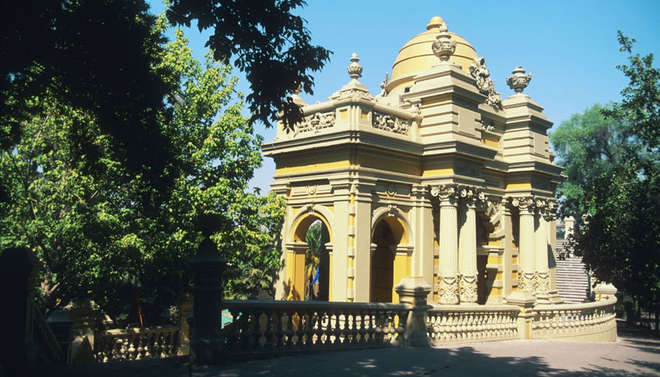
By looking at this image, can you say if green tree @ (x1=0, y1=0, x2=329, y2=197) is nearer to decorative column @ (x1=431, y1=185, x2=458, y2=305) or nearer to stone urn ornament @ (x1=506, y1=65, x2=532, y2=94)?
decorative column @ (x1=431, y1=185, x2=458, y2=305)

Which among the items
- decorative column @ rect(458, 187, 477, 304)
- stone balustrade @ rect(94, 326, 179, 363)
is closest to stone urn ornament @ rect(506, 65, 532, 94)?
decorative column @ rect(458, 187, 477, 304)

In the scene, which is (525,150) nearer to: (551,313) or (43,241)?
(551,313)

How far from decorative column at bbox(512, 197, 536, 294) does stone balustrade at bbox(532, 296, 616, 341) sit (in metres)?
2.33

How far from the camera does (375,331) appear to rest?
1152 cm

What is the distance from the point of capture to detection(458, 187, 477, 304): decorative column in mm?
17672

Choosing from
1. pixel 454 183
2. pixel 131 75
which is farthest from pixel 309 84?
pixel 454 183

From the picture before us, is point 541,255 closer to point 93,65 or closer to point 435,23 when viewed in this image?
point 435,23

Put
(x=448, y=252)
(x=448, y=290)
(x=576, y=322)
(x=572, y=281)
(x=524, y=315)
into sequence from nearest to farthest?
1. (x=524, y=315)
2. (x=448, y=290)
3. (x=448, y=252)
4. (x=576, y=322)
5. (x=572, y=281)

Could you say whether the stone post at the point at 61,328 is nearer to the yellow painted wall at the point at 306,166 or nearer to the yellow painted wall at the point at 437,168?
the yellow painted wall at the point at 306,166

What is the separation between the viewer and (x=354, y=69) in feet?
56.5

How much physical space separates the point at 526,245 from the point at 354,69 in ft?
32.6

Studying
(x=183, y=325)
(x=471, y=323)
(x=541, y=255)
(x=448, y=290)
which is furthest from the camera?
(x=541, y=255)

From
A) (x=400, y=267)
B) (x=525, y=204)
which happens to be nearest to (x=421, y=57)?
(x=525, y=204)

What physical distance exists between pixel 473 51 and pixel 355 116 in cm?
858
